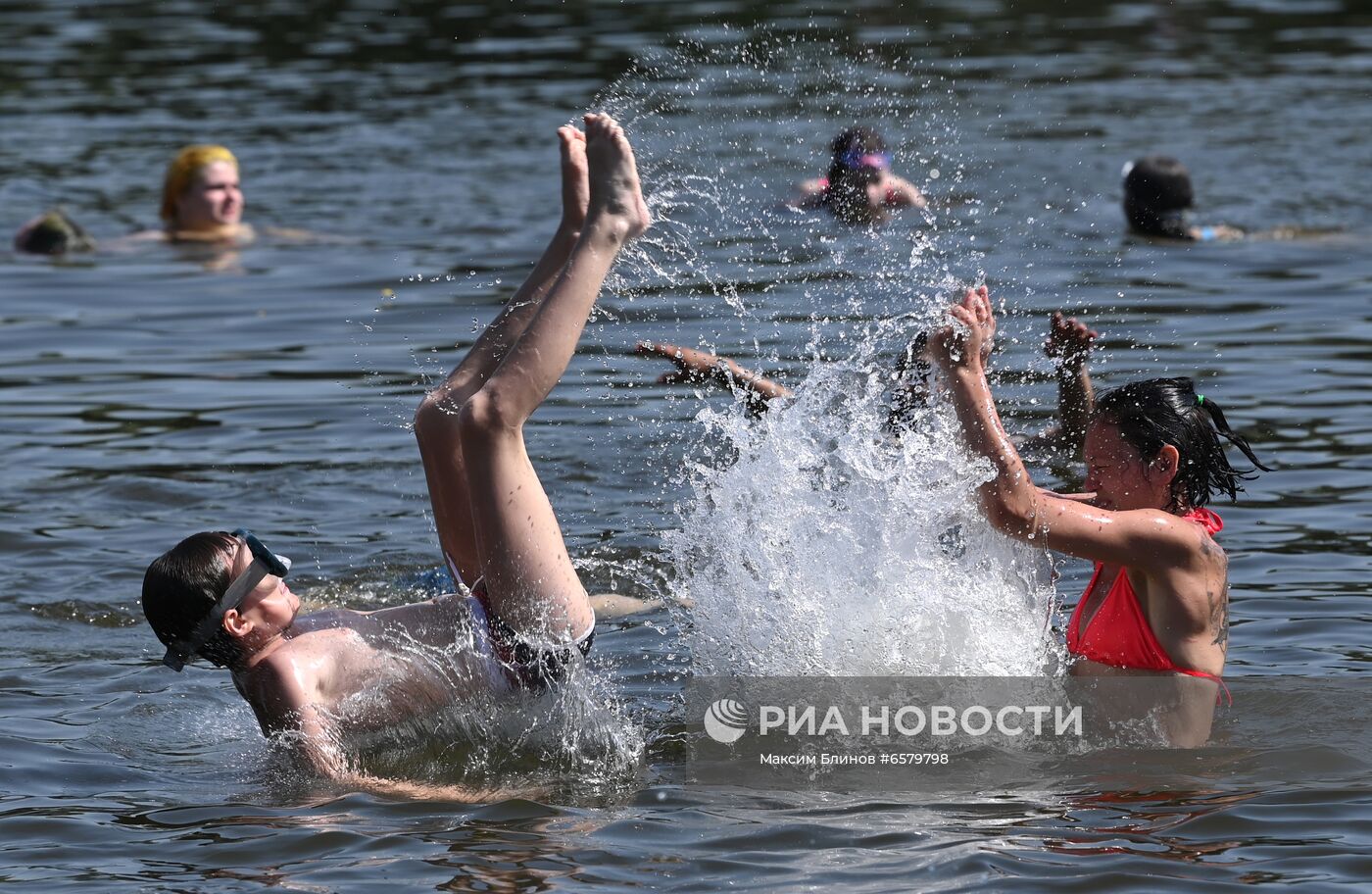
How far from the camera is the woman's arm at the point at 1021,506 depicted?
5047mm

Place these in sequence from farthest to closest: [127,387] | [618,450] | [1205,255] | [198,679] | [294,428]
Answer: [1205,255]
[127,387]
[294,428]
[618,450]
[198,679]

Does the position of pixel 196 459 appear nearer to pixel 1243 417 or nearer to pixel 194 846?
pixel 194 846

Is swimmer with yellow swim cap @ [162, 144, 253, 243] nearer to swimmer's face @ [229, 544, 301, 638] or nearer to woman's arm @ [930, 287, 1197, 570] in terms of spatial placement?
swimmer's face @ [229, 544, 301, 638]

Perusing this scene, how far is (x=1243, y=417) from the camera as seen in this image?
926 centimetres

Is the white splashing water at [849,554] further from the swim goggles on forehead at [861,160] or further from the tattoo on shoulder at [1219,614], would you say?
the swim goggles on forehead at [861,160]

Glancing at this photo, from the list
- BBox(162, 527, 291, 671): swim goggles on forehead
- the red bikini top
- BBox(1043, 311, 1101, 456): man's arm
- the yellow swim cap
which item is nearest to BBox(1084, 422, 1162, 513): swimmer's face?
the red bikini top

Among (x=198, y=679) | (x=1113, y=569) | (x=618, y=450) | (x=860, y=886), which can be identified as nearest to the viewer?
(x=860, y=886)

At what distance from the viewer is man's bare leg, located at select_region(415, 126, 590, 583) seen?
5.75m

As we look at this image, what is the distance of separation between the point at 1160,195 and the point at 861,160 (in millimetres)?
2082

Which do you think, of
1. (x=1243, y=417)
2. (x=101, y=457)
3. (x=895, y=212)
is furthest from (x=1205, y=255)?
(x=101, y=457)

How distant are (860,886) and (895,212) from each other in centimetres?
939

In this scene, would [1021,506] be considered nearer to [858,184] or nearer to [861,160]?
[861,160]

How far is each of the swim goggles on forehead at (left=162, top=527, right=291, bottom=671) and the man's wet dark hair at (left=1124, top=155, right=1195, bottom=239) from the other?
8839 millimetres

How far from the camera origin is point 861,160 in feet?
42.4
